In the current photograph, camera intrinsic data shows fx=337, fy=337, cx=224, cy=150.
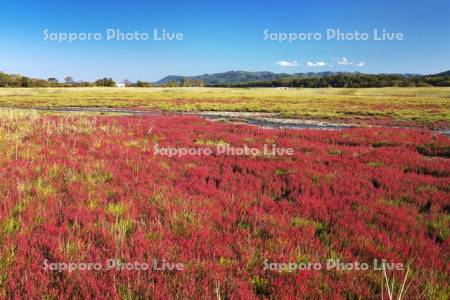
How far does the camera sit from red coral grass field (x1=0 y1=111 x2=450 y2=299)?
3988 millimetres

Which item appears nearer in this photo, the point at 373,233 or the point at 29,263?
the point at 29,263

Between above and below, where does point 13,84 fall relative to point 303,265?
above

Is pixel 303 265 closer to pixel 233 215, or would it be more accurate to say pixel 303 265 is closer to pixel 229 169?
pixel 233 215

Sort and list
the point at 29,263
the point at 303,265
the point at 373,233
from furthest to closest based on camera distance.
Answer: the point at 373,233, the point at 303,265, the point at 29,263

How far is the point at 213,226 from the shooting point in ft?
19.0

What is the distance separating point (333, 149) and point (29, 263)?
12996mm

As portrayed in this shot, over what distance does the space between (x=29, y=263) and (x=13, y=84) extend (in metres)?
162

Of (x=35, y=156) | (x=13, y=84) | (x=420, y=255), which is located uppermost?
(x=13, y=84)

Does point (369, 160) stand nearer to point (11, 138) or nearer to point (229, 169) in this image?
point (229, 169)

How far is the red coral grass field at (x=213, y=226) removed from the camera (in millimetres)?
3988

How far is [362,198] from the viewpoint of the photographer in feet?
25.5

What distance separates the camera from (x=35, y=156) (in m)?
10.3

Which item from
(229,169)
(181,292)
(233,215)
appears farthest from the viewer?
(229,169)

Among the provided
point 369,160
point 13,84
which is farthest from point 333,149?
point 13,84
